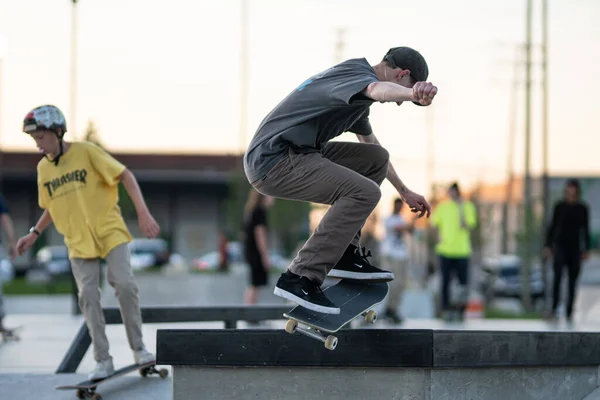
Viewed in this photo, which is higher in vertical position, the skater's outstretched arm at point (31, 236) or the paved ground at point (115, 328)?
the skater's outstretched arm at point (31, 236)

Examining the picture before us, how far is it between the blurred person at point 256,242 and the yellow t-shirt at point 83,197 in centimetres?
548

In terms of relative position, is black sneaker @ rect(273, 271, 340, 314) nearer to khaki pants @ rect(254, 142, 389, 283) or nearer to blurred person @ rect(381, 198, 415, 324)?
khaki pants @ rect(254, 142, 389, 283)

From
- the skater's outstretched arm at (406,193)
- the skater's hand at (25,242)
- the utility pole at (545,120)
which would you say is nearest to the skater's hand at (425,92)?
the skater's outstretched arm at (406,193)

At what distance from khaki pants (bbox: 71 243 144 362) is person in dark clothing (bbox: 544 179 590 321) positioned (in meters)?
7.77

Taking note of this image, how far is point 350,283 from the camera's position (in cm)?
571

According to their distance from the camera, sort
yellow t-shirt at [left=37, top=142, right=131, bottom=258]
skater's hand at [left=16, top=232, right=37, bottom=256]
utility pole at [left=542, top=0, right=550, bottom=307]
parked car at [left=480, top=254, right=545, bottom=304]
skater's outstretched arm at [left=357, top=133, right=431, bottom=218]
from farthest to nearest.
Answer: parked car at [left=480, top=254, right=545, bottom=304]
utility pole at [left=542, top=0, right=550, bottom=307]
skater's hand at [left=16, top=232, right=37, bottom=256]
yellow t-shirt at [left=37, top=142, right=131, bottom=258]
skater's outstretched arm at [left=357, top=133, right=431, bottom=218]

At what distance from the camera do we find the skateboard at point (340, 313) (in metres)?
5.09

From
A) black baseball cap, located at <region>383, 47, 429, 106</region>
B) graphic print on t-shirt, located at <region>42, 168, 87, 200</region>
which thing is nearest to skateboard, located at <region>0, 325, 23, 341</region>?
graphic print on t-shirt, located at <region>42, 168, 87, 200</region>

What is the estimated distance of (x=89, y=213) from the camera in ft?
21.6

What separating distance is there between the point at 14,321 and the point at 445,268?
5.73 m

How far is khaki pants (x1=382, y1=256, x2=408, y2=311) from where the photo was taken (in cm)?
1323

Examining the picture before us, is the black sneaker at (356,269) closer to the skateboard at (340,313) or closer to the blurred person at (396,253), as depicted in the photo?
the skateboard at (340,313)

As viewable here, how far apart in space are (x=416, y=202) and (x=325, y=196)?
2.76 ft

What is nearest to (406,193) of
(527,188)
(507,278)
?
(527,188)
